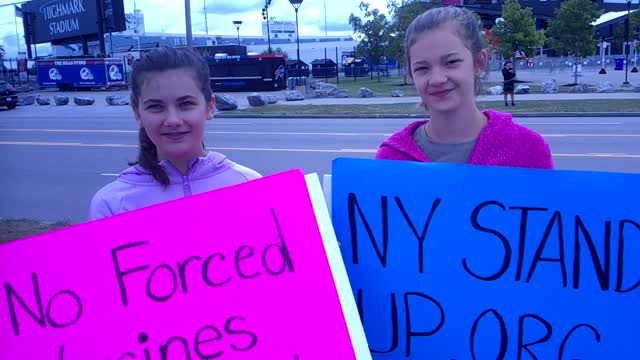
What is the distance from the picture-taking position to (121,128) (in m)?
17.1

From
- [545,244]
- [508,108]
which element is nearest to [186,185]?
[545,244]

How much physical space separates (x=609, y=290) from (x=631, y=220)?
19 centimetres

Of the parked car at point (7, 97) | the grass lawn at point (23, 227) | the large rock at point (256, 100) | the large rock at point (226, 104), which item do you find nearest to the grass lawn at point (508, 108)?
the large rock at point (226, 104)

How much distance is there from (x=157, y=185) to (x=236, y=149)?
32.5 feet

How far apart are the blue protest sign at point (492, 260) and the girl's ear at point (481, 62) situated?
1.64ft

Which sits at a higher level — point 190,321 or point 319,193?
point 319,193

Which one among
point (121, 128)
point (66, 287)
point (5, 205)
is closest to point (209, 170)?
point (66, 287)

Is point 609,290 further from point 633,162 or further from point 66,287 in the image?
point 633,162

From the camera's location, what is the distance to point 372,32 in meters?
38.3

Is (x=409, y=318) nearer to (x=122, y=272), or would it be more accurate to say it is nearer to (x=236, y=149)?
(x=122, y=272)

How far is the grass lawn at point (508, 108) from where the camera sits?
16094 millimetres

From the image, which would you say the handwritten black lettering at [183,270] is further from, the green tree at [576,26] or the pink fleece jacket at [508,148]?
the green tree at [576,26]

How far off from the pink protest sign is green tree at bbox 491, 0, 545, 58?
29.5 meters

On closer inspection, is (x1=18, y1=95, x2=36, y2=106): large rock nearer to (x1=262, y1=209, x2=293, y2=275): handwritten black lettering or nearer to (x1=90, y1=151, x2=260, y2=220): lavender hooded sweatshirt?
(x1=90, y1=151, x2=260, y2=220): lavender hooded sweatshirt
